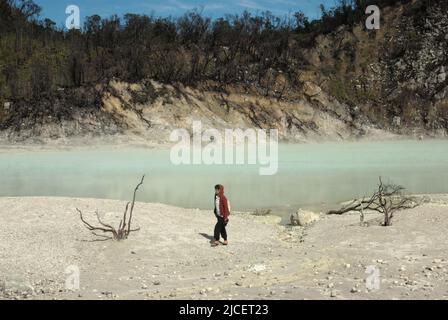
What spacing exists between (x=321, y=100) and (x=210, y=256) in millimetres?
47540

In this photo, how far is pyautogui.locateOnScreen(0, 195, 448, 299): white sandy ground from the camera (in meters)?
9.44

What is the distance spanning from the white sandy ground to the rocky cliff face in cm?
3404

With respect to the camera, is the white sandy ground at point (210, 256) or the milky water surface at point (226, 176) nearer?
the white sandy ground at point (210, 256)

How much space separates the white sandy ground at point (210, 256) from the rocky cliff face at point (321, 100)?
34.0m

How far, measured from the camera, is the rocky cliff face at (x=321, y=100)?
50.2 meters

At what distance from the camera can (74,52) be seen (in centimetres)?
6022

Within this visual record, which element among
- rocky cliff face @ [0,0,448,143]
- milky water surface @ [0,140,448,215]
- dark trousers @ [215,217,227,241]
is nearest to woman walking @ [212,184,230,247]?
dark trousers @ [215,217,227,241]

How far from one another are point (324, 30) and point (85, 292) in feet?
208

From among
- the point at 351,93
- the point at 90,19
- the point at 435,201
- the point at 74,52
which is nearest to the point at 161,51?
the point at 74,52

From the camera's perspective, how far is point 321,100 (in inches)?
2293

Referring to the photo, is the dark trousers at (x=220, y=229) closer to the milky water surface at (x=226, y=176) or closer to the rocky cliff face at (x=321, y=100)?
the milky water surface at (x=226, y=176)

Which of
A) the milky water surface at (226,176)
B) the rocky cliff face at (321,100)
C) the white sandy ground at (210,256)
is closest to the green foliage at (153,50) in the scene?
the rocky cliff face at (321,100)

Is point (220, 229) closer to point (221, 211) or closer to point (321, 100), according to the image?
point (221, 211)

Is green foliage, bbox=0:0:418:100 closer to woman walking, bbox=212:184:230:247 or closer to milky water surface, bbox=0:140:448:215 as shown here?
milky water surface, bbox=0:140:448:215
